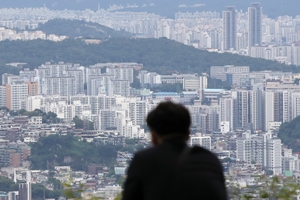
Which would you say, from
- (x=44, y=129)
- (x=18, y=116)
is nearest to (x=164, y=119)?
(x=44, y=129)

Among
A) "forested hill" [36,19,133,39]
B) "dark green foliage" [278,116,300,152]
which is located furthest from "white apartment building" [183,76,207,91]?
"forested hill" [36,19,133,39]

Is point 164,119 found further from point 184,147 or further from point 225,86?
point 225,86

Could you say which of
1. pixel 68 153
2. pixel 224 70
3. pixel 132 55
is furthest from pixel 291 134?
pixel 132 55

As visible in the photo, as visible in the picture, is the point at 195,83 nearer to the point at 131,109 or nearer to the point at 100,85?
the point at 100,85

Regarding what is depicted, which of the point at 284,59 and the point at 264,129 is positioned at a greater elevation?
the point at 284,59

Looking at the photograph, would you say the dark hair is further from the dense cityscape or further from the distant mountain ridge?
the distant mountain ridge

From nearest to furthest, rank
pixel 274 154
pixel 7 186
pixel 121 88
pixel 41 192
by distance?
pixel 41 192 < pixel 7 186 < pixel 274 154 < pixel 121 88

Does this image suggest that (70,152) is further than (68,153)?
Yes
